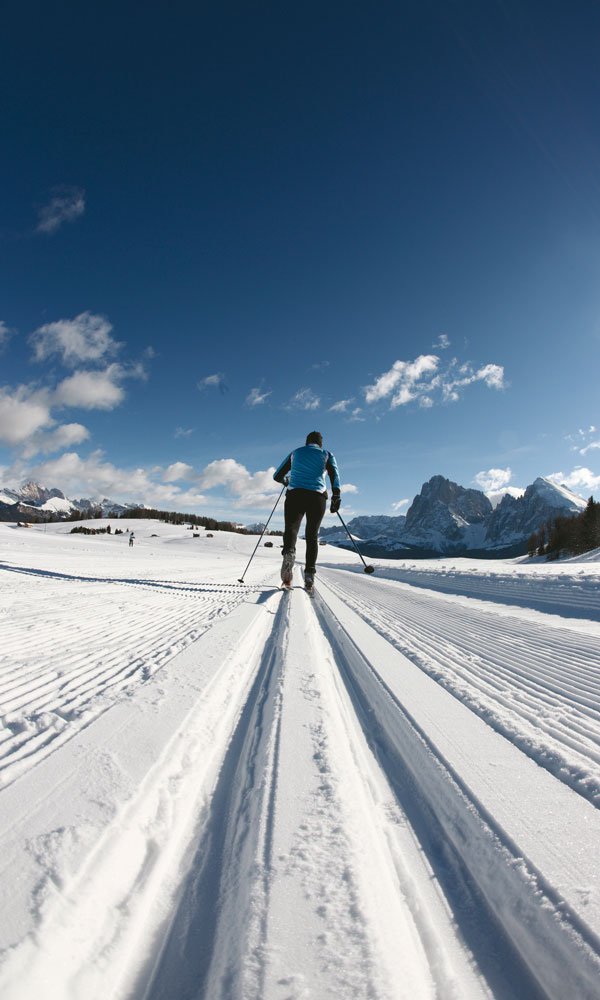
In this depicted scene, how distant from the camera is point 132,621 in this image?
3.21 metres

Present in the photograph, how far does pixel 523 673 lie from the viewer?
2113mm

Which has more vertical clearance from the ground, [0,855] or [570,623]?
[0,855]

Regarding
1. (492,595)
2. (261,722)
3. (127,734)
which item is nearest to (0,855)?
(127,734)

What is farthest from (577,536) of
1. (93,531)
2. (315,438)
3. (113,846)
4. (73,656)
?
(93,531)

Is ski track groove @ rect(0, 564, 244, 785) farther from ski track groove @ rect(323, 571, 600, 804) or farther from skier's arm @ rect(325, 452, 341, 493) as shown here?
skier's arm @ rect(325, 452, 341, 493)

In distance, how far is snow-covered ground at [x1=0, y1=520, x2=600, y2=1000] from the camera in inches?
24.3

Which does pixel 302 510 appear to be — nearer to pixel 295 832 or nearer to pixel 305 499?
pixel 305 499

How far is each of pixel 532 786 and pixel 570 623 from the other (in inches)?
128

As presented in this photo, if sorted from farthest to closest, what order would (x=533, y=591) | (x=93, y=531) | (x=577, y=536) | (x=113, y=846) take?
1. (x=93, y=531)
2. (x=577, y=536)
3. (x=533, y=591)
4. (x=113, y=846)

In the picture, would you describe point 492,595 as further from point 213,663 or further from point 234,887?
point 234,887

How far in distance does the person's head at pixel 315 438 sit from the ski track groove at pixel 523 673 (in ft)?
10.5

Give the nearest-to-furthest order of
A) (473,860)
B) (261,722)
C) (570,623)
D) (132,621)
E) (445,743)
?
1. (473,860)
2. (445,743)
3. (261,722)
4. (132,621)
5. (570,623)

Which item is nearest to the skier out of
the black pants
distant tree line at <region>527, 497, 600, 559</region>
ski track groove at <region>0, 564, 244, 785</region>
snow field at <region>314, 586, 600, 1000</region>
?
the black pants

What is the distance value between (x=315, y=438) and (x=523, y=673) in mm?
4921
